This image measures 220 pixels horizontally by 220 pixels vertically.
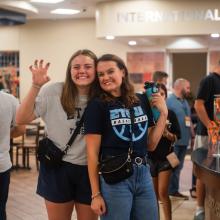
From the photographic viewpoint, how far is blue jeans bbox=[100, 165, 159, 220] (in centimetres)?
233

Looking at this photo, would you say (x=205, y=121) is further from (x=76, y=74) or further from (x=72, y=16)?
(x=72, y=16)

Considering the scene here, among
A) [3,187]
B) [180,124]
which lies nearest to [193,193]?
[180,124]

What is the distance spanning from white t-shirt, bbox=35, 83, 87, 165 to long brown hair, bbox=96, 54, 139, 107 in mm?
206

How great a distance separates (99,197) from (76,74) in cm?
70

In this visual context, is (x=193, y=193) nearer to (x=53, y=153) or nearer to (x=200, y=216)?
(x=200, y=216)

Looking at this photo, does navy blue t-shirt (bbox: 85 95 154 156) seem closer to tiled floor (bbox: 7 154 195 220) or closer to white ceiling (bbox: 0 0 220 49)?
tiled floor (bbox: 7 154 195 220)

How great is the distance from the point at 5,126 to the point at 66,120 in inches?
29.5

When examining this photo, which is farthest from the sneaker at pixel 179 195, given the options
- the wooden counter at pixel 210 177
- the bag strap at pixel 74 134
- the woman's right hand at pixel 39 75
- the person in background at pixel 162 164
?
the woman's right hand at pixel 39 75

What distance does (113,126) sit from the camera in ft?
7.67

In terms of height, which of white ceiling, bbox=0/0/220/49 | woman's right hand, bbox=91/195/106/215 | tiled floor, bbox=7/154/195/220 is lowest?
tiled floor, bbox=7/154/195/220

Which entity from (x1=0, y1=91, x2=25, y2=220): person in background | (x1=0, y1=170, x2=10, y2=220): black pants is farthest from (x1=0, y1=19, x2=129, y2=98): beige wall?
(x1=0, y1=170, x2=10, y2=220): black pants

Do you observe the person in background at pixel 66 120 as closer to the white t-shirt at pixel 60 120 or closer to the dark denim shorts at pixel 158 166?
the white t-shirt at pixel 60 120

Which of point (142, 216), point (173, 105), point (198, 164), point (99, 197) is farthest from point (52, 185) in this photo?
point (173, 105)

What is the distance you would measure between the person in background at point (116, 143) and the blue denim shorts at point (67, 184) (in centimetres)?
23
